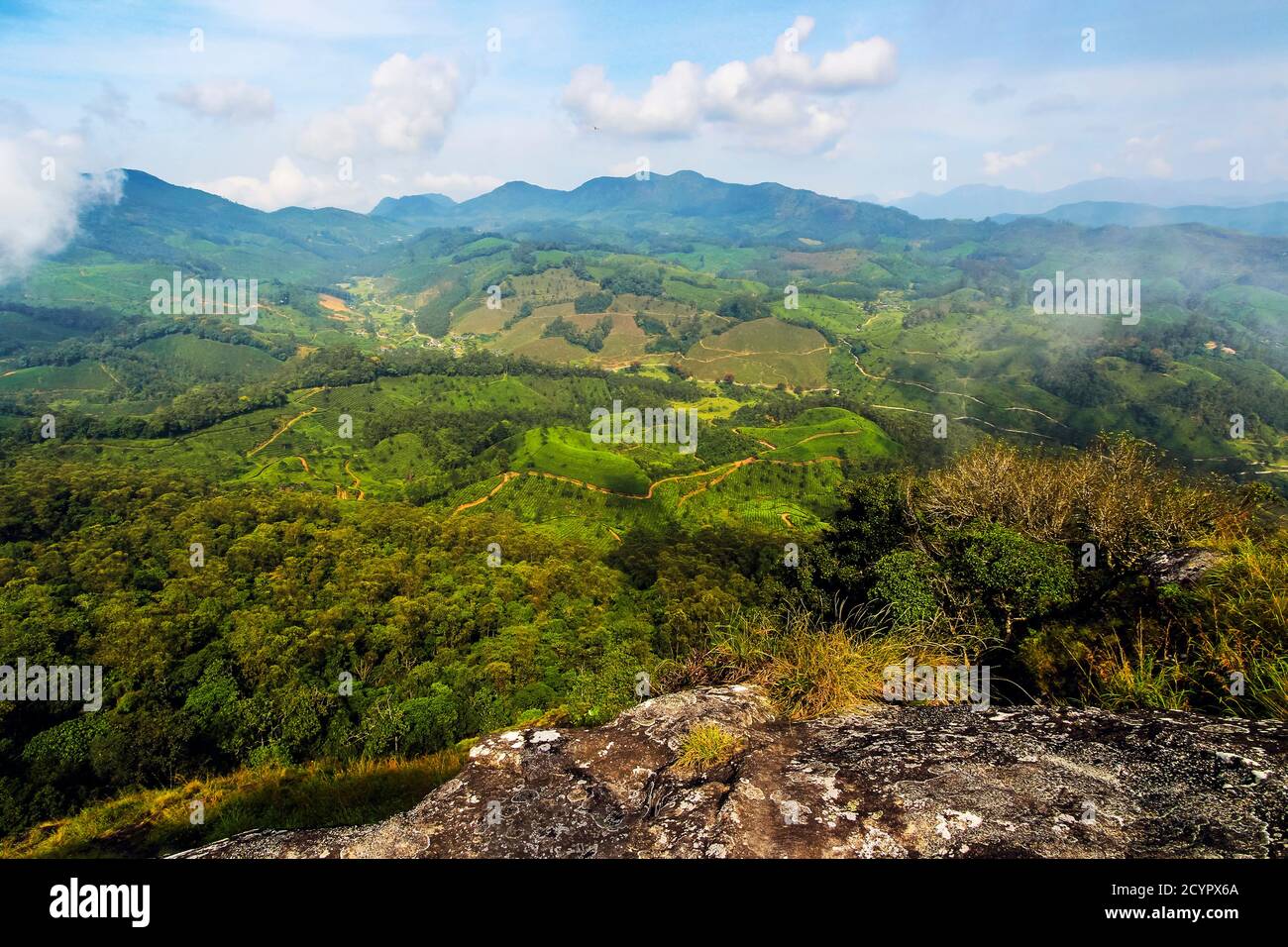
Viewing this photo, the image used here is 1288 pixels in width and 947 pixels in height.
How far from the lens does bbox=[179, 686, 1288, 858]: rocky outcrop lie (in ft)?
11.1

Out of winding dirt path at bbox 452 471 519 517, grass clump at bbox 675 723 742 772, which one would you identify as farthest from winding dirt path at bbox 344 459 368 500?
grass clump at bbox 675 723 742 772

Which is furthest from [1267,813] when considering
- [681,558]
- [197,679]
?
[681,558]

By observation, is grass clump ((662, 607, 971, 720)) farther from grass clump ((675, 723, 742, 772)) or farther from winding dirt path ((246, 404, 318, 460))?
winding dirt path ((246, 404, 318, 460))

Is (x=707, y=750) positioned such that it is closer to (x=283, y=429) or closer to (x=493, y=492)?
(x=493, y=492)

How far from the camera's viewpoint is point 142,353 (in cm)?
18088

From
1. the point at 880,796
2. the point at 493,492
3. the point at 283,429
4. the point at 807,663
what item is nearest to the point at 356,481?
the point at 493,492

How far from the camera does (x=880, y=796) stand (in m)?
3.91

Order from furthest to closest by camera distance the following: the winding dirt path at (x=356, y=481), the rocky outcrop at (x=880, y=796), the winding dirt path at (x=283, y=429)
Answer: the winding dirt path at (x=283, y=429) → the winding dirt path at (x=356, y=481) → the rocky outcrop at (x=880, y=796)

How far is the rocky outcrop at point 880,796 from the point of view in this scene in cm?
339

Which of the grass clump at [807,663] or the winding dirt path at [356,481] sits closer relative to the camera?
the grass clump at [807,663]

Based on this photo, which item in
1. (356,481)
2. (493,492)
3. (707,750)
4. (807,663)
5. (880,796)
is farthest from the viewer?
(356,481)

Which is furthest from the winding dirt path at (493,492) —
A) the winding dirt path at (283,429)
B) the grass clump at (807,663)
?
the grass clump at (807,663)

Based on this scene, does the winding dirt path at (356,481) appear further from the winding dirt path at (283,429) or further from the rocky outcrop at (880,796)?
the rocky outcrop at (880,796)
